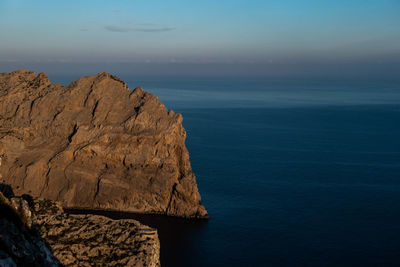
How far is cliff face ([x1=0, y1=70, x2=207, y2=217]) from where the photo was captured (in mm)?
49281

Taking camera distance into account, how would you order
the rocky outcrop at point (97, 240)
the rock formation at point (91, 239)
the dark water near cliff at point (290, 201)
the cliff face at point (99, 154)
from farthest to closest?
the cliff face at point (99, 154), the dark water near cliff at point (290, 201), the rocky outcrop at point (97, 240), the rock formation at point (91, 239)

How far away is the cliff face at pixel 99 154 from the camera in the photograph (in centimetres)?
4928

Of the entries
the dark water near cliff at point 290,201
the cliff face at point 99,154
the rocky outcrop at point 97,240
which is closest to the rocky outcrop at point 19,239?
the rocky outcrop at point 97,240

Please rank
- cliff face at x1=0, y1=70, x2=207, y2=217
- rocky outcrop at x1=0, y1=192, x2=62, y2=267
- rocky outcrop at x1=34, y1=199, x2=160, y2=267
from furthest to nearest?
cliff face at x1=0, y1=70, x2=207, y2=217 < rocky outcrop at x1=34, y1=199, x2=160, y2=267 < rocky outcrop at x1=0, y1=192, x2=62, y2=267

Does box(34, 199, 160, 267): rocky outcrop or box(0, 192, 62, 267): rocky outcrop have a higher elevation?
box(0, 192, 62, 267): rocky outcrop

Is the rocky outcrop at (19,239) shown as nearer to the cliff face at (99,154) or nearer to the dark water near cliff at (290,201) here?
the dark water near cliff at (290,201)

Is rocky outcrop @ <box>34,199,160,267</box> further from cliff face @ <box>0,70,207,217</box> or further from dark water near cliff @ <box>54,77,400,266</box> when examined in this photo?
cliff face @ <box>0,70,207,217</box>

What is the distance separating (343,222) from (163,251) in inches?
938

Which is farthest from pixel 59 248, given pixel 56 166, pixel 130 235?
pixel 56 166

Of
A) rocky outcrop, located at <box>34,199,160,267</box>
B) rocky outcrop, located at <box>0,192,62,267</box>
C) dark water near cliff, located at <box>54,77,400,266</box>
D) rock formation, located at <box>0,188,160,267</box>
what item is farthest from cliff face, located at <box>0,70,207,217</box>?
rocky outcrop, located at <box>0,192,62,267</box>

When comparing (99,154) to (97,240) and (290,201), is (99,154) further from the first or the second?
(97,240)

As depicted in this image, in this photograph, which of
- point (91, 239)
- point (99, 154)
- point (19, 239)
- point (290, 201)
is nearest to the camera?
point (19, 239)

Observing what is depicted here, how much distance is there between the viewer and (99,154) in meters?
50.8

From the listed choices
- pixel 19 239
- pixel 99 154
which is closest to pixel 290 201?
pixel 99 154
